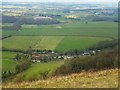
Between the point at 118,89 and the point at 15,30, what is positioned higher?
the point at 118,89

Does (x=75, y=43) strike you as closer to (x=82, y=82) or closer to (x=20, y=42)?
(x=20, y=42)

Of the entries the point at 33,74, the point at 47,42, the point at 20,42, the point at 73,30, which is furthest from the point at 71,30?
the point at 33,74

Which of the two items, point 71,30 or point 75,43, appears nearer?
point 75,43

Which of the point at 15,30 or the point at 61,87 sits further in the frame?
the point at 15,30

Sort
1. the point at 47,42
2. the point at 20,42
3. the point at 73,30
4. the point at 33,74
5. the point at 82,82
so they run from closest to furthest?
the point at 82,82, the point at 33,74, the point at 20,42, the point at 47,42, the point at 73,30

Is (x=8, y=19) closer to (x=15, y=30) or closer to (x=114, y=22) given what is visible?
(x=15, y=30)

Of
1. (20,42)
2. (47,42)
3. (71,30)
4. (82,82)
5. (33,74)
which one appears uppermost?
(82,82)

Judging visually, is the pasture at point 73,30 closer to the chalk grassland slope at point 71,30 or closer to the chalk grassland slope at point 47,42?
the chalk grassland slope at point 71,30

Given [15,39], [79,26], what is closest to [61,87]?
[15,39]
